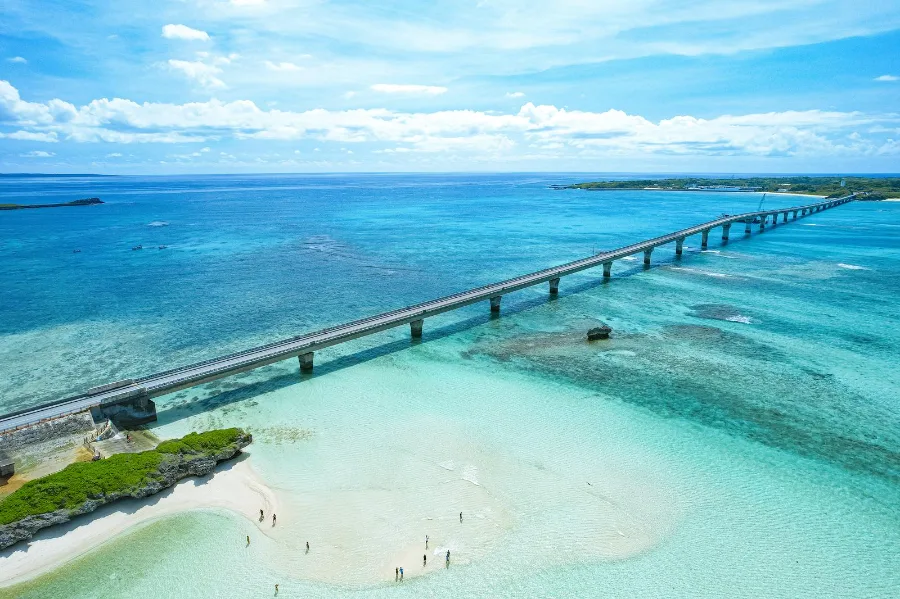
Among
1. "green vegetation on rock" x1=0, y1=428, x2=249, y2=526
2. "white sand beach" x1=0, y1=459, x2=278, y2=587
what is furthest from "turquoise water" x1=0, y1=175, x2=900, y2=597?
"green vegetation on rock" x1=0, y1=428, x2=249, y2=526

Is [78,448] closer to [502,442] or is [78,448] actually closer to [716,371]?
[502,442]

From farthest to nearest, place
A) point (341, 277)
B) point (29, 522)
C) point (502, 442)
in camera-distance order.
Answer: point (341, 277) → point (502, 442) → point (29, 522)

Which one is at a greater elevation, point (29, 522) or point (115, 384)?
point (115, 384)

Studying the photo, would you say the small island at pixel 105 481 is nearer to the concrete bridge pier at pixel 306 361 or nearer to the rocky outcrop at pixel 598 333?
the concrete bridge pier at pixel 306 361

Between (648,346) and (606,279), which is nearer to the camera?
(648,346)

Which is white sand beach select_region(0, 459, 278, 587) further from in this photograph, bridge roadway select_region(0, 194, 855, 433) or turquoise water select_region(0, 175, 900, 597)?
bridge roadway select_region(0, 194, 855, 433)

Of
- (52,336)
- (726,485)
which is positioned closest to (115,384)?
(52,336)

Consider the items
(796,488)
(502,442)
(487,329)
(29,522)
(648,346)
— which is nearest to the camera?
(29,522)
